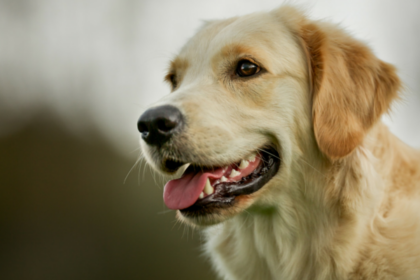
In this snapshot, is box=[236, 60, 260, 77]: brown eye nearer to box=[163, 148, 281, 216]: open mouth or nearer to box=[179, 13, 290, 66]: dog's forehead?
box=[179, 13, 290, 66]: dog's forehead

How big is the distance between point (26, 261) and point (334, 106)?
8.83 metres

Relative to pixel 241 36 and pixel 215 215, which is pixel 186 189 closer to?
pixel 215 215

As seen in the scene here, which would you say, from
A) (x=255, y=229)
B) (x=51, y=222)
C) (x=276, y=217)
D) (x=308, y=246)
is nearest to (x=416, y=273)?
(x=308, y=246)

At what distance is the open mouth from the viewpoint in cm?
230

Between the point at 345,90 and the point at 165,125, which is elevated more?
Answer: the point at 345,90

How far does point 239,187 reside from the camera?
2.38 m

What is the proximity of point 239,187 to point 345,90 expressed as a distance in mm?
1011

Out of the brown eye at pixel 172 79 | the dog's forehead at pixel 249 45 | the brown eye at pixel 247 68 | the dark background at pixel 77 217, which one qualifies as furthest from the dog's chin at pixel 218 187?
the dark background at pixel 77 217

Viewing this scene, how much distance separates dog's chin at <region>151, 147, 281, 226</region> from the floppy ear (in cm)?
42

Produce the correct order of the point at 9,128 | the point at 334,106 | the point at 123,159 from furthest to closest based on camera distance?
the point at 123,159 → the point at 9,128 → the point at 334,106

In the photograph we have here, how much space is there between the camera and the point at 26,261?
856 cm

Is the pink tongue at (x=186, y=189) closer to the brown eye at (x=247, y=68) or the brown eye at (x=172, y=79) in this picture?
the brown eye at (x=247, y=68)

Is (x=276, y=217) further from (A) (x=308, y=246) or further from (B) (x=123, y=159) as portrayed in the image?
(B) (x=123, y=159)

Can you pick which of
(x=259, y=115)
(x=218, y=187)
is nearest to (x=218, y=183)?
(x=218, y=187)
